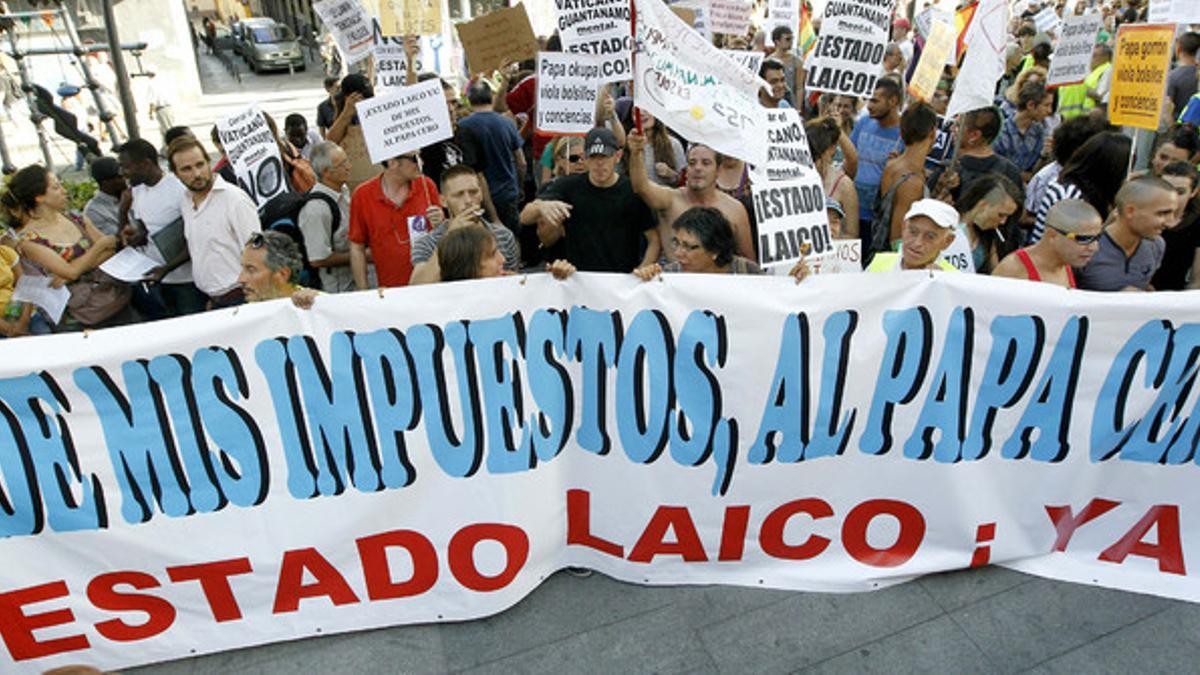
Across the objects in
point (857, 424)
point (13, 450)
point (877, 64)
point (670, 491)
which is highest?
point (877, 64)

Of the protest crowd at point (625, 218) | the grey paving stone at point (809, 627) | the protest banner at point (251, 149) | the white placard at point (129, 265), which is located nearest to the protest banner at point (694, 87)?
the protest crowd at point (625, 218)

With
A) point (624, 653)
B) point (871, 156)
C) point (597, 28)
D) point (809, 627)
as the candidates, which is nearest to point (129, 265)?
point (597, 28)

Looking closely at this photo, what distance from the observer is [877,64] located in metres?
5.59

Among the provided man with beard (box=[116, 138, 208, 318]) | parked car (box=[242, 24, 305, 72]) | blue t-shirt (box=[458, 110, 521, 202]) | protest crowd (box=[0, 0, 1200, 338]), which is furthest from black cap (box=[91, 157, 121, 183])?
parked car (box=[242, 24, 305, 72])

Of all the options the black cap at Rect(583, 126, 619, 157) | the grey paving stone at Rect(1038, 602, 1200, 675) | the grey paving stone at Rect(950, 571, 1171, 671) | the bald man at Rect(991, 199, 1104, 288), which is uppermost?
the black cap at Rect(583, 126, 619, 157)

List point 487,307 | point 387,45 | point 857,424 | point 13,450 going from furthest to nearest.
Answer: point 387,45
point 857,424
point 487,307
point 13,450

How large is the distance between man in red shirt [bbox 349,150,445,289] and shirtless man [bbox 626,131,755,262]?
121 cm

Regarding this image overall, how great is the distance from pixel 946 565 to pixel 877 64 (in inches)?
137

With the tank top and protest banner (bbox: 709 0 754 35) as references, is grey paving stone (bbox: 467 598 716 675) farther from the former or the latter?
protest banner (bbox: 709 0 754 35)

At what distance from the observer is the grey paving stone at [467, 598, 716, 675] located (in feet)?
10.3

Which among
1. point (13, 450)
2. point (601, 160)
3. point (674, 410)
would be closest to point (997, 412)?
point (674, 410)

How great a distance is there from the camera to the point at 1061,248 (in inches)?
144

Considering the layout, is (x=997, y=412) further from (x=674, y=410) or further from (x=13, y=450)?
(x=13, y=450)

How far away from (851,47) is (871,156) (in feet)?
3.18
